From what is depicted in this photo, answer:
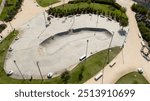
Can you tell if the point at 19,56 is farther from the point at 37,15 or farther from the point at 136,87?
the point at 136,87

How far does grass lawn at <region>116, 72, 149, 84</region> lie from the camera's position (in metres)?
66.9

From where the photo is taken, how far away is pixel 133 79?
67.6 meters

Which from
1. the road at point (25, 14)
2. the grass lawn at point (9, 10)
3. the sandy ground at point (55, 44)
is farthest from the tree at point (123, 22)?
the grass lawn at point (9, 10)

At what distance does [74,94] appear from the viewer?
36.9 m

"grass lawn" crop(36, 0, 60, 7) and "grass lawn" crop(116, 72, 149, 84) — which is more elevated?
"grass lawn" crop(36, 0, 60, 7)

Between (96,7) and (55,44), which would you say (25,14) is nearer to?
(55,44)

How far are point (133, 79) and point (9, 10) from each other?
2168 inches

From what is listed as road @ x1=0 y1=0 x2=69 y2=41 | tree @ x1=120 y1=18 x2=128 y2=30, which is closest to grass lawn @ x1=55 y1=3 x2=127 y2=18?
tree @ x1=120 y1=18 x2=128 y2=30

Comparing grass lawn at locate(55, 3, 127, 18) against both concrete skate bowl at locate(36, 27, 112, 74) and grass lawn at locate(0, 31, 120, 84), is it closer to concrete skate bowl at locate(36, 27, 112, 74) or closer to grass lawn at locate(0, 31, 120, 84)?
concrete skate bowl at locate(36, 27, 112, 74)

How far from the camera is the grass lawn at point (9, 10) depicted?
3652 inches

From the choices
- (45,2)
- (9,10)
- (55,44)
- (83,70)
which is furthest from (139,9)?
(9,10)

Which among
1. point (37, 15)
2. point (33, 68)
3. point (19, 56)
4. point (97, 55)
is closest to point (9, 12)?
point (37, 15)

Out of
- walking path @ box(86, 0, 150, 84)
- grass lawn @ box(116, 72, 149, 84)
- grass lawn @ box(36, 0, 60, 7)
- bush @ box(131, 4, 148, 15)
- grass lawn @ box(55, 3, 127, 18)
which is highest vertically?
bush @ box(131, 4, 148, 15)

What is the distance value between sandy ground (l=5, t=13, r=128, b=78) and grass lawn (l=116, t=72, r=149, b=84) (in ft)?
41.4
